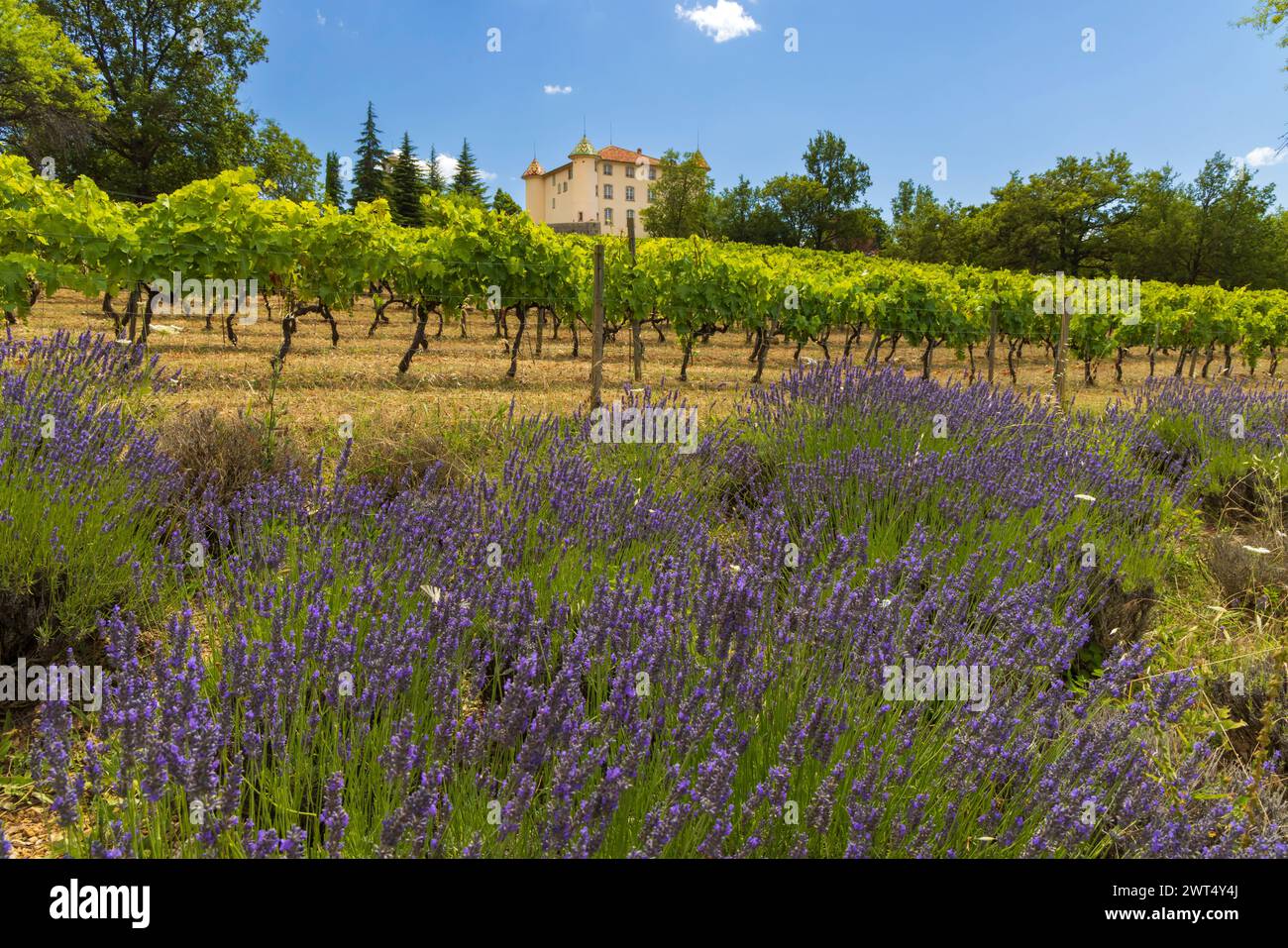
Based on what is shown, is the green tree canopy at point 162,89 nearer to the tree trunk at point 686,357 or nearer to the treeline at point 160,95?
the treeline at point 160,95

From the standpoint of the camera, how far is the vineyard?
27.0ft

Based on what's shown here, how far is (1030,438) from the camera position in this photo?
208 inches

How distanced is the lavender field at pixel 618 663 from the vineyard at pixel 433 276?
462 cm

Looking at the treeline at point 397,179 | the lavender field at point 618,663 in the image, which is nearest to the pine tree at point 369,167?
the treeline at point 397,179

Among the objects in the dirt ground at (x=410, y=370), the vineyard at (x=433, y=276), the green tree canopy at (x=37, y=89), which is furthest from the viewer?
the green tree canopy at (x=37, y=89)

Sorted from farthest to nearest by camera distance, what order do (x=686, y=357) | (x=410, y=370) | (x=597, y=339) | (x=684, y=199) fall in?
(x=684, y=199) < (x=686, y=357) < (x=410, y=370) < (x=597, y=339)

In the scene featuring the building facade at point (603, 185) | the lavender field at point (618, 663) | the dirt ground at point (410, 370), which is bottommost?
the lavender field at point (618, 663)

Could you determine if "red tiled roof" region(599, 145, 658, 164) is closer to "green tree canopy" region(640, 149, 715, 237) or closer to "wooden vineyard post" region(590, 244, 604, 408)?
"green tree canopy" region(640, 149, 715, 237)

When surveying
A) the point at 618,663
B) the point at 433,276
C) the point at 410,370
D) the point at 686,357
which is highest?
the point at 433,276

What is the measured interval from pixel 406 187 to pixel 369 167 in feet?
29.7

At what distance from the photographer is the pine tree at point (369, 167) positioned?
4881 cm

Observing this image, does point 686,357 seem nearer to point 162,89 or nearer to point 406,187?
point 162,89

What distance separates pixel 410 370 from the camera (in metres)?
10.8

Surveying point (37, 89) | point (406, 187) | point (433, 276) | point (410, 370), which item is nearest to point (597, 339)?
point (410, 370)
